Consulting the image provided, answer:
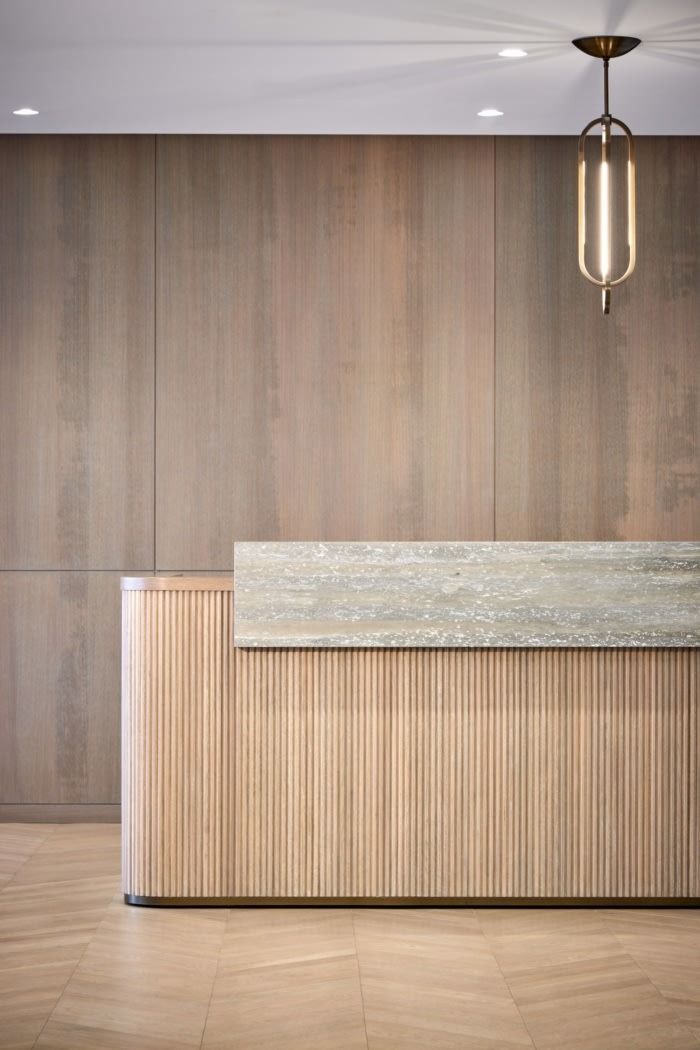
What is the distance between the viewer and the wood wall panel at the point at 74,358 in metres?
5.10

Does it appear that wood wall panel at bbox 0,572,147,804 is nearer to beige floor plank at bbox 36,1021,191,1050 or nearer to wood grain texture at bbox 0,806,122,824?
wood grain texture at bbox 0,806,122,824

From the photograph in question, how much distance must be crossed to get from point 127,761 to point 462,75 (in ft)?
8.69

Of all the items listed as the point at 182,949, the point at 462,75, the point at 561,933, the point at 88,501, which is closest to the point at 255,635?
the point at 182,949

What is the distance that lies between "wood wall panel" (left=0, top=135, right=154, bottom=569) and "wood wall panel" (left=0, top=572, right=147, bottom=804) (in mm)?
119

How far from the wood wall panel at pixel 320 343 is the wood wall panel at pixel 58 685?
0.39 m

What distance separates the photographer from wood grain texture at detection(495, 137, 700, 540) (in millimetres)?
5133

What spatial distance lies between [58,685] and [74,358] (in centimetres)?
138

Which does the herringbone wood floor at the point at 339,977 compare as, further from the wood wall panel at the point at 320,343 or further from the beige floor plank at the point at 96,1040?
the wood wall panel at the point at 320,343

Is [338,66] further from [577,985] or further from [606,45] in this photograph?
[577,985]

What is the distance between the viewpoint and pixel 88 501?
5.10m

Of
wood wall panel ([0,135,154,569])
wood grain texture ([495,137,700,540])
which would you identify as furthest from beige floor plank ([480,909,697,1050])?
wood wall panel ([0,135,154,569])

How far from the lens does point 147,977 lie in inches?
125

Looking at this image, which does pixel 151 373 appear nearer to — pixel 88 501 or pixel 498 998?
pixel 88 501

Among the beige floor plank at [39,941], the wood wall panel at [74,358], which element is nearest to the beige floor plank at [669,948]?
the beige floor plank at [39,941]
